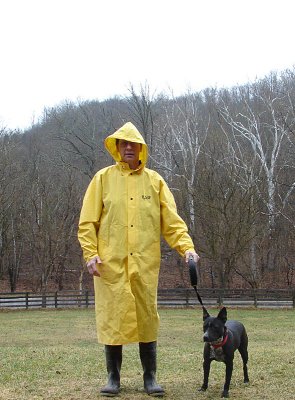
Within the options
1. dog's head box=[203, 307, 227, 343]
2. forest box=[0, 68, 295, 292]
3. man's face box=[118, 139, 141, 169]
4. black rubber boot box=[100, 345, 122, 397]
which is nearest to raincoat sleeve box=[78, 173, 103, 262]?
man's face box=[118, 139, 141, 169]

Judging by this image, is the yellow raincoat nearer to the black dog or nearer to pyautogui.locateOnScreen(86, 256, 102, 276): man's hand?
pyautogui.locateOnScreen(86, 256, 102, 276): man's hand

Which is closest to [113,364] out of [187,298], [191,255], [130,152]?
[191,255]

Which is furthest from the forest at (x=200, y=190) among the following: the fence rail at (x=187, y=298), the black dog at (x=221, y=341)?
the black dog at (x=221, y=341)

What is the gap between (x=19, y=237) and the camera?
143 feet

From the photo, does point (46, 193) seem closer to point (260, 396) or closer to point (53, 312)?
point (53, 312)

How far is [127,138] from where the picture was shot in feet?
19.2

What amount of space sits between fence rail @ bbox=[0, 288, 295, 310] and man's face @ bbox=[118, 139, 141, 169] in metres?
25.3

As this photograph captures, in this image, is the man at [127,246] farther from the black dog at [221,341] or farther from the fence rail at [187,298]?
the fence rail at [187,298]

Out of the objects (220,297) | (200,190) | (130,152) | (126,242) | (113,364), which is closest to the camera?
(126,242)

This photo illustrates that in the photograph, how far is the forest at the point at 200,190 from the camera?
34344 millimetres

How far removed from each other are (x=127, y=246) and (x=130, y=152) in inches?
36.0

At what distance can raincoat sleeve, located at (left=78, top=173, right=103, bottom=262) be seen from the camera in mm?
5578

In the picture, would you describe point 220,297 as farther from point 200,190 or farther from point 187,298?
point 200,190

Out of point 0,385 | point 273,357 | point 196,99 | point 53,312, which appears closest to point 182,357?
point 273,357
